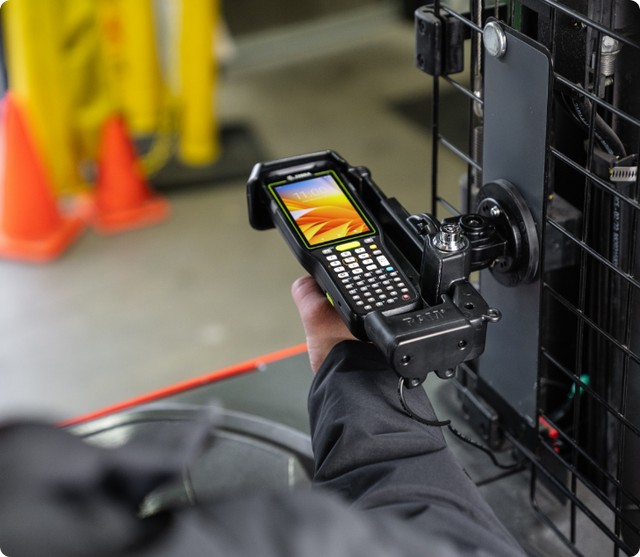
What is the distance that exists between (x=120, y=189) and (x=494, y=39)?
6.55ft

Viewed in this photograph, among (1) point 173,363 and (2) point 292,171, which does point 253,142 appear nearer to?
(1) point 173,363

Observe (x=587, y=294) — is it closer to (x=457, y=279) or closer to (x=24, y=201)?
(x=457, y=279)

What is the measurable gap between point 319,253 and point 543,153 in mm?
221

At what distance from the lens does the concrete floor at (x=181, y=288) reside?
1.94 metres

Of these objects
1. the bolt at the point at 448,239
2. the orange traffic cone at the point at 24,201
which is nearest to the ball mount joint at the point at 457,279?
the bolt at the point at 448,239

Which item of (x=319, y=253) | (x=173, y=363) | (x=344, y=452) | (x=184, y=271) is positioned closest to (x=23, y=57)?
(x=184, y=271)

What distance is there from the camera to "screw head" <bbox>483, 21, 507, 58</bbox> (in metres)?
0.68

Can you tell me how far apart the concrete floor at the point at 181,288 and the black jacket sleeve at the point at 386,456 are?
1.28 feet

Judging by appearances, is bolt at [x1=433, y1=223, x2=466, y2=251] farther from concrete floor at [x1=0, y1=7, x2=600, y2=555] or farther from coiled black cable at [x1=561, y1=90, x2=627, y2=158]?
concrete floor at [x1=0, y1=7, x2=600, y2=555]

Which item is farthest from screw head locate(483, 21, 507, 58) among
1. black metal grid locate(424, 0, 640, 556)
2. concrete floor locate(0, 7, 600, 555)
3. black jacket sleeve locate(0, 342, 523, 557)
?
concrete floor locate(0, 7, 600, 555)

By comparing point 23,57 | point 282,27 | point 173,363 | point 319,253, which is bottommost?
point 173,363

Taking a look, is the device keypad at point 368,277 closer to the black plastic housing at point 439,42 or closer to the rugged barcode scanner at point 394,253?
the rugged barcode scanner at point 394,253

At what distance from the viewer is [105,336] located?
2.06m

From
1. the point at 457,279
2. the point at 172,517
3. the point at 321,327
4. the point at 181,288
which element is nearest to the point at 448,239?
the point at 457,279
